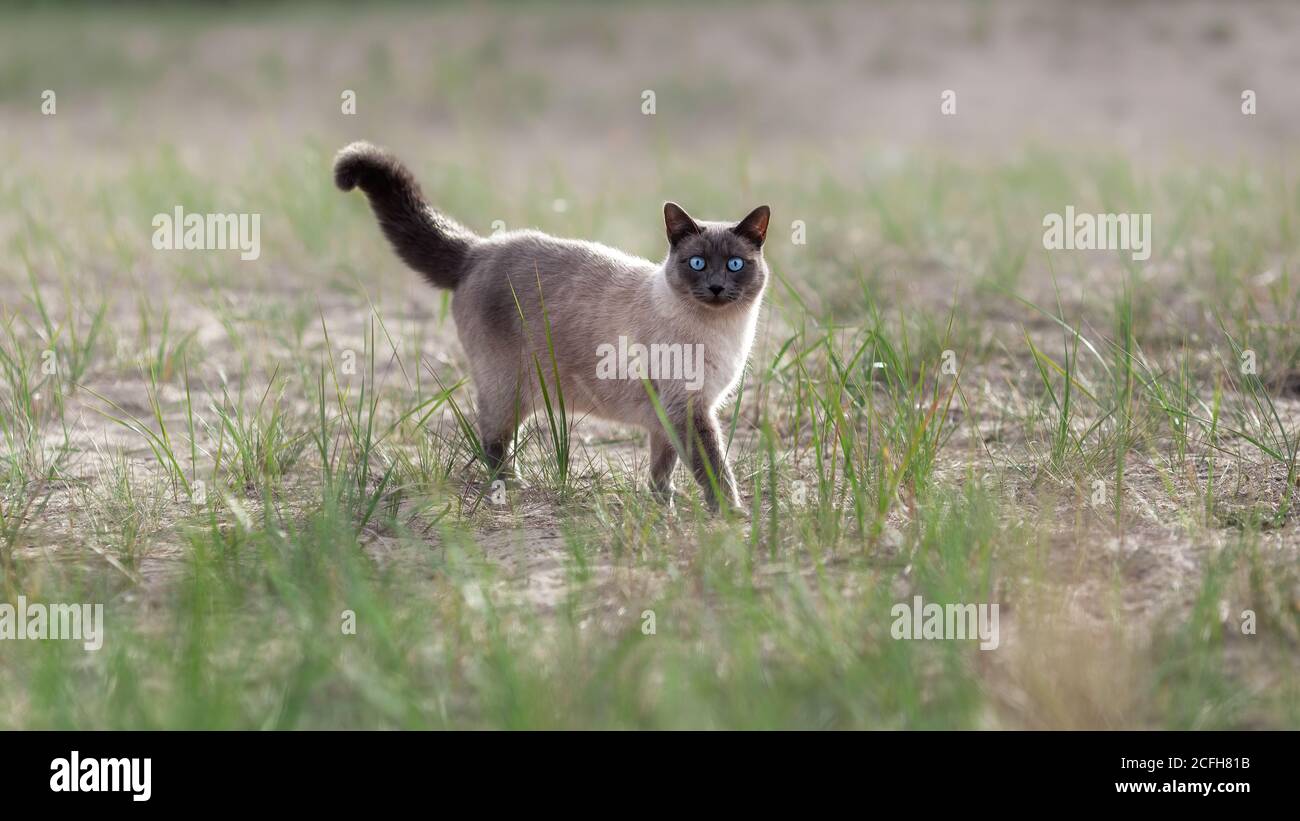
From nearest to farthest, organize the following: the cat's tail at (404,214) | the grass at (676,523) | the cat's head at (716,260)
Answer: the grass at (676,523)
the cat's head at (716,260)
the cat's tail at (404,214)

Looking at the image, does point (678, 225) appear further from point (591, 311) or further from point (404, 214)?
point (404, 214)

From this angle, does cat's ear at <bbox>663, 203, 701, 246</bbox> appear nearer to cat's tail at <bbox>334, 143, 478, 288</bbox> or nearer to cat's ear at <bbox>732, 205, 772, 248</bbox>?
cat's ear at <bbox>732, 205, 772, 248</bbox>

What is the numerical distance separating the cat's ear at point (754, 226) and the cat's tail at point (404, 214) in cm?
86

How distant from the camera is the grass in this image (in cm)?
233

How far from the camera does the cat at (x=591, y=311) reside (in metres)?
3.55

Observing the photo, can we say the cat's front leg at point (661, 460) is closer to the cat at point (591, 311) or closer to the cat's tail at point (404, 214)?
the cat at point (591, 311)

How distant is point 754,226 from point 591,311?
0.52 meters

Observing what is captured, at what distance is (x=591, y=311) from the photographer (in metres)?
3.71

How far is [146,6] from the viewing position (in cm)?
1591

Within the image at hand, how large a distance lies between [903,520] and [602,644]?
3.29ft

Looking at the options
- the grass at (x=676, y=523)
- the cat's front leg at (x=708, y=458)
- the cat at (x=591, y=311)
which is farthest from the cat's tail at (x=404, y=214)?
the cat's front leg at (x=708, y=458)

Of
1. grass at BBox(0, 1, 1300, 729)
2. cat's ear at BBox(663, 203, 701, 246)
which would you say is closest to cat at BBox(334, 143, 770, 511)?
cat's ear at BBox(663, 203, 701, 246)

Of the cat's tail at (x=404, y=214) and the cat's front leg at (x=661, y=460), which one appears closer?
the cat's front leg at (x=661, y=460)

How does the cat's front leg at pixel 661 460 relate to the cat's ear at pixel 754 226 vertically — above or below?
below
